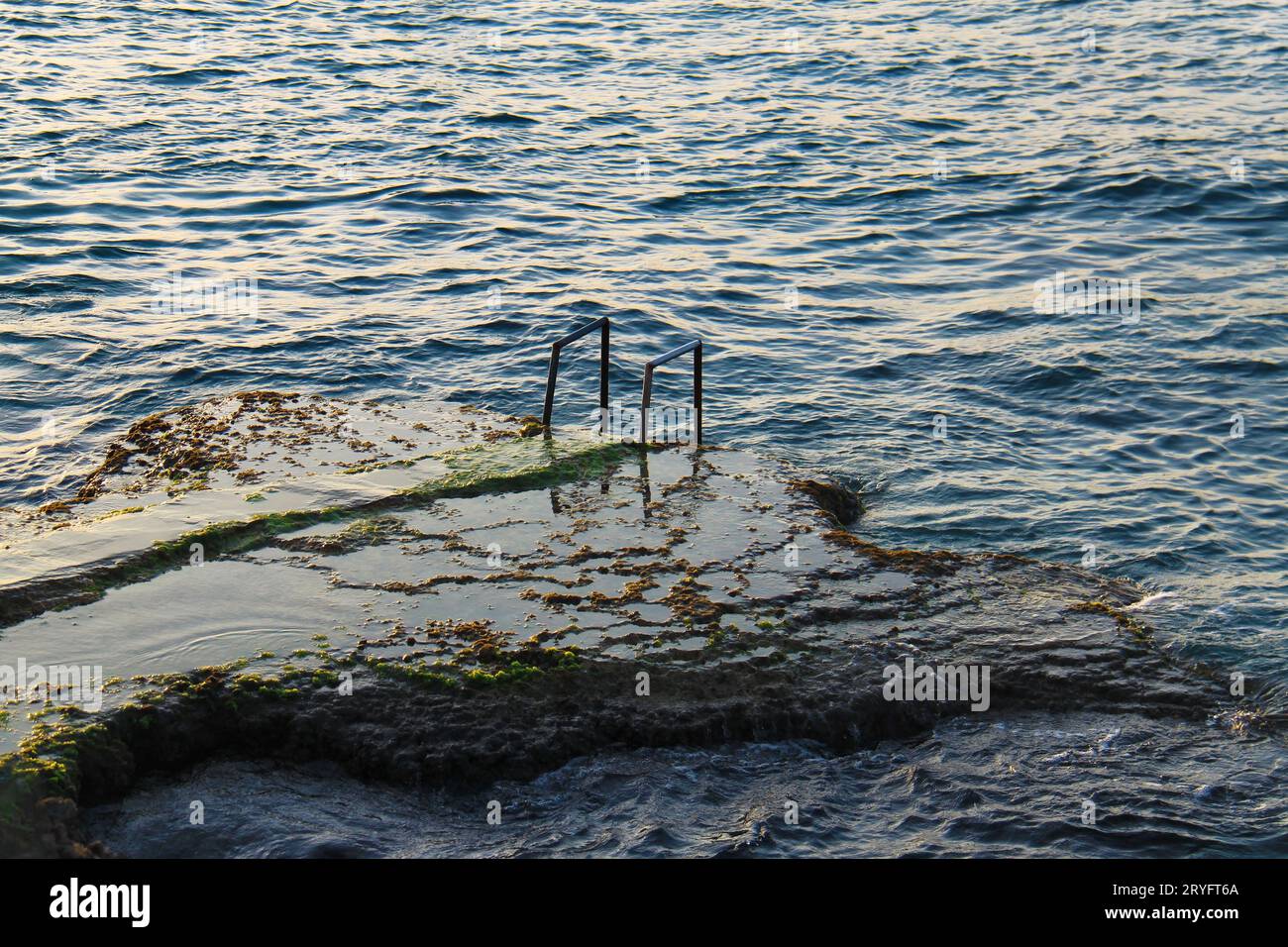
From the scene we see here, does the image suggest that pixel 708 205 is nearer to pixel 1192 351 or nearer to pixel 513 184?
pixel 513 184

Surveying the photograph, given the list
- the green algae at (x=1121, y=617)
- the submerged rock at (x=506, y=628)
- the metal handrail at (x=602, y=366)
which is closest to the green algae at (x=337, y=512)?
the submerged rock at (x=506, y=628)

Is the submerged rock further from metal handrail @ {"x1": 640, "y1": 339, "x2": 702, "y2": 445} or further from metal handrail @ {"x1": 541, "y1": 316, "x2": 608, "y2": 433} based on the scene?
metal handrail @ {"x1": 541, "y1": 316, "x2": 608, "y2": 433}

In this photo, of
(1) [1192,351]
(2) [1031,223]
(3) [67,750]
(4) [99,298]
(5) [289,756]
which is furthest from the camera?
(2) [1031,223]

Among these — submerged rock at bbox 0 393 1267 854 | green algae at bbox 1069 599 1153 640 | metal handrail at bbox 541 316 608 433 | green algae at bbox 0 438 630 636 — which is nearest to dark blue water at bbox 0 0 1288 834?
green algae at bbox 1069 599 1153 640

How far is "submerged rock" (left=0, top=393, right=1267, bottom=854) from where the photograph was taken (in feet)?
23.3

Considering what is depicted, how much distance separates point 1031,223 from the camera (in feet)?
61.7

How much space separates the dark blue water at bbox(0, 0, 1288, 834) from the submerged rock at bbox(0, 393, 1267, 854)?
137 cm

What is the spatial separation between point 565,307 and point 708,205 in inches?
188

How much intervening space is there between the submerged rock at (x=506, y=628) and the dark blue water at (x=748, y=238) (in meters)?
1.37

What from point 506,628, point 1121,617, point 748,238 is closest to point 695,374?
point 506,628

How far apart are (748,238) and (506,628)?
11.6 metres

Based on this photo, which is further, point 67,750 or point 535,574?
point 535,574
